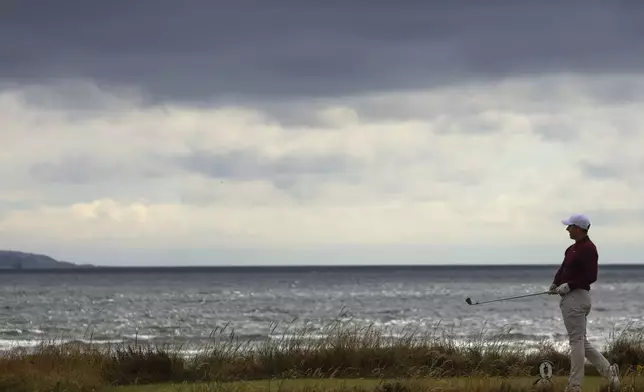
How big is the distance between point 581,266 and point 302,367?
15.7 ft

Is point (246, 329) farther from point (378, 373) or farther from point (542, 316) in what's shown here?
point (378, 373)

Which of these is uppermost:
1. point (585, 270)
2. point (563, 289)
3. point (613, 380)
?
point (585, 270)

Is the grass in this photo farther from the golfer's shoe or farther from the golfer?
the golfer

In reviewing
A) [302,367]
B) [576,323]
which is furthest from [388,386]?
[302,367]

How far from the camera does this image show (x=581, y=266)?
11812 mm

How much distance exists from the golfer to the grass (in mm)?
858

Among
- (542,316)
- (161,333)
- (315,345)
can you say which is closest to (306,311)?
(542,316)

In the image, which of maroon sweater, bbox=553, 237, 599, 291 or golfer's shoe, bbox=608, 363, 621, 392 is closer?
maroon sweater, bbox=553, 237, 599, 291

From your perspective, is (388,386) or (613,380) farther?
(388,386)

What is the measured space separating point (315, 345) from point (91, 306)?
51.4 meters

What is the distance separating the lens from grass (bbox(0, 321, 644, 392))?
42.3ft

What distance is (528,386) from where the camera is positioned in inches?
493

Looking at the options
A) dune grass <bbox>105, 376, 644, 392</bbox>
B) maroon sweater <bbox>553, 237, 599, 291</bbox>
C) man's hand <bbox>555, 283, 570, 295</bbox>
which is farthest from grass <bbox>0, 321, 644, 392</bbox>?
maroon sweater <bbox>553, 237, 599, 291</bbox>

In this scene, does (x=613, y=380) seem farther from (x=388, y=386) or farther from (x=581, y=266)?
(x=388, y=386)
